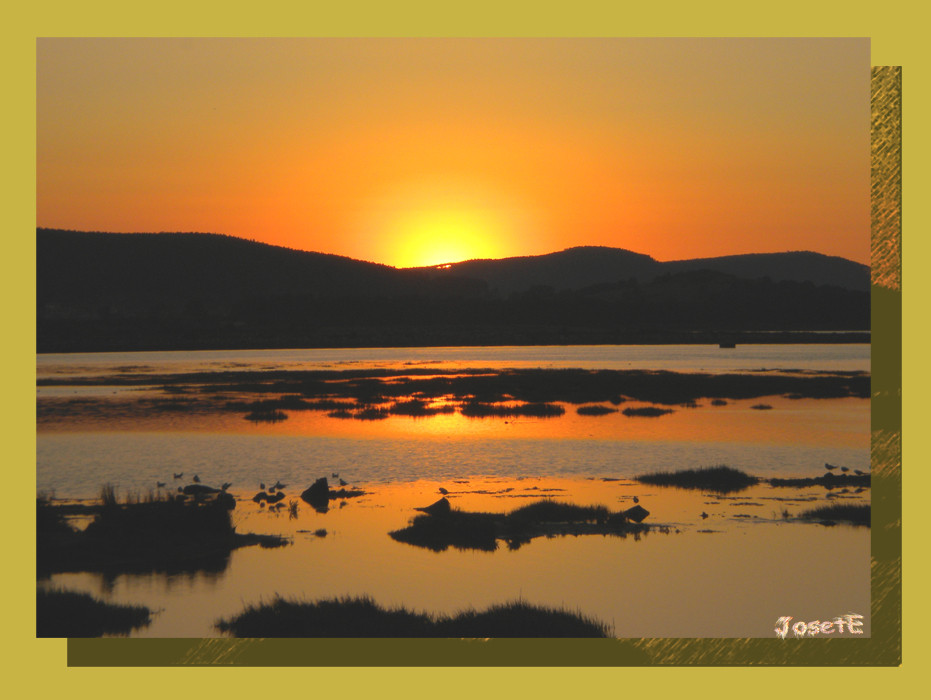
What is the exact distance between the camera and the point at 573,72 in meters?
15.5

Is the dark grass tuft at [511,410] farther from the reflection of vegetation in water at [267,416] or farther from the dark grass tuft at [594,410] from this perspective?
the reflection of vegetation in water at [267,416]

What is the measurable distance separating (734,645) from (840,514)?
26.0 feet

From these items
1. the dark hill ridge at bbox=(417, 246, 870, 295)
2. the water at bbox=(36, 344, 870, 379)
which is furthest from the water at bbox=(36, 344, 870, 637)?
the dark hill ridge at bbox=(417, 246, 870, 295)

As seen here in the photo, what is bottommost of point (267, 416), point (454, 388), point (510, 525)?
point (510, 525)

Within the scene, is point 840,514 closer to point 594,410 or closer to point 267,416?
point 594,410

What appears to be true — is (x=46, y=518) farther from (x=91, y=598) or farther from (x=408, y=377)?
(x=408, y=377)

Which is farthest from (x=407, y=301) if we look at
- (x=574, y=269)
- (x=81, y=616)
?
(x=81, y=616)

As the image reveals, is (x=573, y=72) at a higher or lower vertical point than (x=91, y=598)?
higher

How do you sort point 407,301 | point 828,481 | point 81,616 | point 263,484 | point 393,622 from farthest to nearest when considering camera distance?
point 407,301 < point 263,484 < point 828,481 < point 81,616 < point 393,622

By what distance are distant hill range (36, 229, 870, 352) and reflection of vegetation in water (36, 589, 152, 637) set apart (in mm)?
32803

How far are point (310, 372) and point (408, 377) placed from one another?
798 centimetres

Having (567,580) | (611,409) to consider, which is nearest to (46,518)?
(567,580)

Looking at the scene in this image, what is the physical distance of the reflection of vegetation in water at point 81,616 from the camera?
13633mm

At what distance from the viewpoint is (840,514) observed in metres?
19.5
